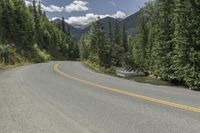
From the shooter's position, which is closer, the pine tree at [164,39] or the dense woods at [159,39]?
the dense woods at [159,39]

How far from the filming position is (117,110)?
9.14 m

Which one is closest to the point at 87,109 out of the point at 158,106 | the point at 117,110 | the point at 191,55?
the point at 117,110

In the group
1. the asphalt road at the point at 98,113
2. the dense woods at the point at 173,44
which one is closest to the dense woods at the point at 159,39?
the dense woods at the point at 173,44

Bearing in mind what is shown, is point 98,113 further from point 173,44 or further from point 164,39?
point 164,39

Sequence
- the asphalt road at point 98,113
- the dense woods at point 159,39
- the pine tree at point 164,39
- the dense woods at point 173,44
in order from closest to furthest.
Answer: the asphalt road at point 98,113 < the dense woods at point 173,44 < the dense woods at point 159,39 < the pine tree at point 164,39

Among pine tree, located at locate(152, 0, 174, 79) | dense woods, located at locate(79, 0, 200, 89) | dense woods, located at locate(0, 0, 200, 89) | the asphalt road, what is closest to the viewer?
the asphalt road

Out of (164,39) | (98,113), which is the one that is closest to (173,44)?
(164,39)

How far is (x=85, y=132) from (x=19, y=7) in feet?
189

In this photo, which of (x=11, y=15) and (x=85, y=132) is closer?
(x=85, y=132)

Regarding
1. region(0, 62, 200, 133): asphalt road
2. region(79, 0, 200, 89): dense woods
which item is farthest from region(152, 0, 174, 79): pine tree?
region(0, 62, 200, 133): asphalt road

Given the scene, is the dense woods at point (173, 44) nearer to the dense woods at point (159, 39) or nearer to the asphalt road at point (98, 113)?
the dense woods at point (159, 39)

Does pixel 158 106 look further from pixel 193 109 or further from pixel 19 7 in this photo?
pixel 19 7

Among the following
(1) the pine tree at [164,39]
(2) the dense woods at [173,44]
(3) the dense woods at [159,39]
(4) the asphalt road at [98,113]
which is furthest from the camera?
(1) the pine tree at [164,39]

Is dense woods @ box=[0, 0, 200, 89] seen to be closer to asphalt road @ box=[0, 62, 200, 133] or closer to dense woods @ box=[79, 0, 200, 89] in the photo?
dense woods @ box=[79, 0, 200, 89]
